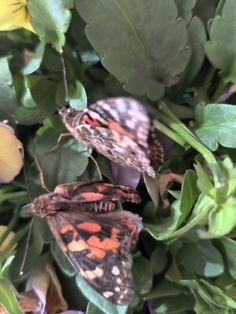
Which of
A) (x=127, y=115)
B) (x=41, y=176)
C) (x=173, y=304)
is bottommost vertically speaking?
(x=173, y=304)

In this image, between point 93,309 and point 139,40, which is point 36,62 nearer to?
point 139,40

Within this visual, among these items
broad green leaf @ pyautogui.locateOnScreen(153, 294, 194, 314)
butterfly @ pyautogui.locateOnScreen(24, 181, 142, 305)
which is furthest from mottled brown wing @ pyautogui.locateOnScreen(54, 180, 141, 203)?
broad green leaf @ pyautogui.locateOnScreen(153, 294, 194, 314)

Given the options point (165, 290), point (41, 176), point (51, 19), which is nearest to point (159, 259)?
point (165, 290)

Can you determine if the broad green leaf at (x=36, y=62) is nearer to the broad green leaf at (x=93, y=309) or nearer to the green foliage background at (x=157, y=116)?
the green foliage background at (x=157, y=116)

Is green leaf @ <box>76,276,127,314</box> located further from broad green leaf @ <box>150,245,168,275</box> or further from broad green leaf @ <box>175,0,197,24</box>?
broad green leaf @ <box>175,0,197,24</box>

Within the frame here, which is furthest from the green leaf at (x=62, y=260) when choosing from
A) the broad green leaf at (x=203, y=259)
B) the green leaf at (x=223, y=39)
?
the green leaf at (x=223, y=39)

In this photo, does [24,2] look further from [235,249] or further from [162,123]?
[235,249]
